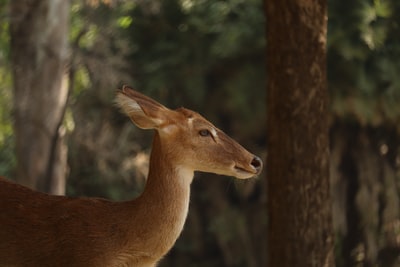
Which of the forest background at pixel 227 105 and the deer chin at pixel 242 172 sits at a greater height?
the forest background at pixel 227 105

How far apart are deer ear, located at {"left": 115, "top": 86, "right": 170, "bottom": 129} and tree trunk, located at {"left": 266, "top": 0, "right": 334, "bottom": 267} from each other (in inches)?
86.1

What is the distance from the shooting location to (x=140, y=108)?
7.27m

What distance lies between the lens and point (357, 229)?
50.2 feet

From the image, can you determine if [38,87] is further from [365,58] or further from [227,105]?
[365,58]

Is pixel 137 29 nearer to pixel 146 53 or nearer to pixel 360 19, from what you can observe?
pixel 146 53

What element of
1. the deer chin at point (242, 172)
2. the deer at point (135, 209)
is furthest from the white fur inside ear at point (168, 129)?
the deer chin at point (242, 172)

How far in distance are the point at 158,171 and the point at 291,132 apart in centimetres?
216

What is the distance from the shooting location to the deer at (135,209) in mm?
7309

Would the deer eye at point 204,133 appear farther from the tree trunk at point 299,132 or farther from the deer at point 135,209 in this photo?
the tree trunk at point 299,132

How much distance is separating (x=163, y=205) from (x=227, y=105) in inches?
329

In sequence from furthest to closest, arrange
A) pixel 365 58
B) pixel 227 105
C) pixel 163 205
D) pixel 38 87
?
pixel 227 105, pixel 365 58, pixel 38 87, pixel 163 205

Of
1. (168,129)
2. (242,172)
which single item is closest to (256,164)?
(242,172)

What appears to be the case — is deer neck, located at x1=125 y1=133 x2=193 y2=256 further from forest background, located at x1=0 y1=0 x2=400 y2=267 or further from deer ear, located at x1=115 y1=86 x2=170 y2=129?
forest background, located at x1=0 y1=0 x2=400 y2=267

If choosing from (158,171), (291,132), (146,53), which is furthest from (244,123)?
(158,171)
